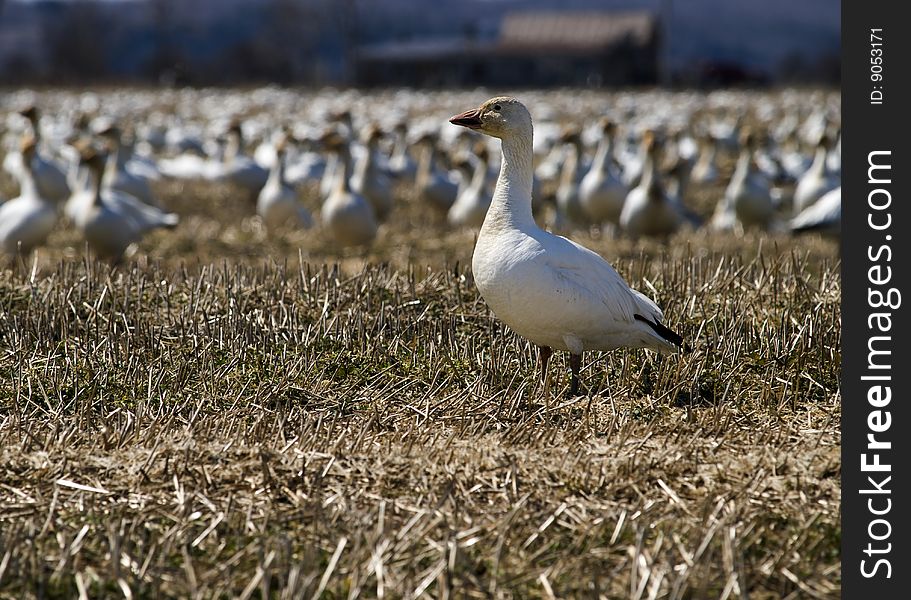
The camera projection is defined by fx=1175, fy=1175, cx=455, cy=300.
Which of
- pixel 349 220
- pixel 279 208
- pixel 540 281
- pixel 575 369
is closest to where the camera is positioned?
pixel 540 281

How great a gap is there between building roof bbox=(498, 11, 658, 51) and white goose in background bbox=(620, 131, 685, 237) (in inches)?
2091

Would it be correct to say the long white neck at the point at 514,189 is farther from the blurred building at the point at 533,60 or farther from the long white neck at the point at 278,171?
the blurred building at the point at 533,60

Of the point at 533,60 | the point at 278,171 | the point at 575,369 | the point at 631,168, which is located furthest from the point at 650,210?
the point at 533,60

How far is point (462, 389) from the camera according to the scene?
5.06 metres

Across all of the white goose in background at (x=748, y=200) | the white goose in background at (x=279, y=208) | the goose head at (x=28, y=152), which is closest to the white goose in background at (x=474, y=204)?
the white goose in background at (x=279, y=208)

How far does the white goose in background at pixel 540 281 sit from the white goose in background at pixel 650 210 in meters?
6.74

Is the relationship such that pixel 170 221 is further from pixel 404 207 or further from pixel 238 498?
pixel 238 498

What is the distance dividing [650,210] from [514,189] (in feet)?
22.8

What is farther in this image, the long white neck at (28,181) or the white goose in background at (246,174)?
the white goose in background at (246,174)

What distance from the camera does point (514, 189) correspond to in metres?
5.13

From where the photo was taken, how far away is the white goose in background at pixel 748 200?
42.8ft

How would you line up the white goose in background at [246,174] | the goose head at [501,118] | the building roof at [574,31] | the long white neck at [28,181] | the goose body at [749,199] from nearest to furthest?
the goose head at [501,118], the long white neck at [28,181], the goose body at [749,199], the white goose in background at [246,174], the building roof at [574,31]

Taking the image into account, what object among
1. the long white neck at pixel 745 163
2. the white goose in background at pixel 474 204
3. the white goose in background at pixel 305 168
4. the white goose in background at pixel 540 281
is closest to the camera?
the white goose in background at pixel 540 281

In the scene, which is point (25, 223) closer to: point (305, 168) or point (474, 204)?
point (474, 204)
